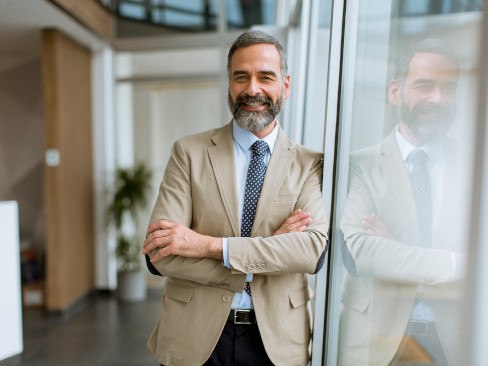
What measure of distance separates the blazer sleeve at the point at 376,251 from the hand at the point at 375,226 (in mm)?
12

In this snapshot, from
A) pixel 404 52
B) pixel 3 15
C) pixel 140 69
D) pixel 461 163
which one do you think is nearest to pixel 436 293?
pixel 461 163

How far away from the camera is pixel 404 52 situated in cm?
89

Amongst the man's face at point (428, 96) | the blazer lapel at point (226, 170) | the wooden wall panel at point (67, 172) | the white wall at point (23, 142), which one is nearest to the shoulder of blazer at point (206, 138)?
the blazer lapel at point (226, 170)

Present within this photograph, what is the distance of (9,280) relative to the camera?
10.2 feet

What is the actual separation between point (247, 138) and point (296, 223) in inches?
15.3

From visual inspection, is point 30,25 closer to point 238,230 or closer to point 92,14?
point 92,14

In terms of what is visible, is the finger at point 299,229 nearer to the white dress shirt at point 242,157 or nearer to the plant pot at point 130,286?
the white dress shirt at point 242,157

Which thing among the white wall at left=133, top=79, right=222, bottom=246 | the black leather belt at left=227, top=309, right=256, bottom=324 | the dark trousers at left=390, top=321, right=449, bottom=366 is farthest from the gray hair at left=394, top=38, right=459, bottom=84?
the white wall at left=133, top=79, right=222, bottom=246

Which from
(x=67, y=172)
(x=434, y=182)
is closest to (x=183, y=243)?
(x=434, y=182)

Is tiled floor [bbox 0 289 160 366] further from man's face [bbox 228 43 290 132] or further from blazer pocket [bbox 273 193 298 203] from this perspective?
man's face [bbox 228 43 290 132]

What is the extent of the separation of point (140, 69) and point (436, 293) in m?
5.11

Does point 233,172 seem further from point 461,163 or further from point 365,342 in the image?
point 461,163

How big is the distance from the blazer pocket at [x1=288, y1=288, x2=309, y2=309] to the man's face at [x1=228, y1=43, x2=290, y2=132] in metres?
0.62

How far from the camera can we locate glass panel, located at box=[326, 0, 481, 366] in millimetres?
606
